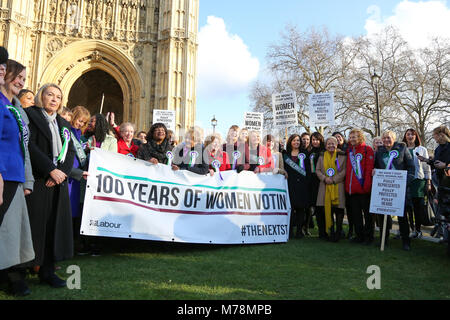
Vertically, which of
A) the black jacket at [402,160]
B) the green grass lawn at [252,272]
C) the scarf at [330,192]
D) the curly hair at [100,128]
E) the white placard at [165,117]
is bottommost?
the green grass lawn at [252,272]

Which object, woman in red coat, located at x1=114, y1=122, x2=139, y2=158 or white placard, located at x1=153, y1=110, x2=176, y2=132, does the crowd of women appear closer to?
woman in red coat, located at x1=114, y1=122, x2=139, y2=158

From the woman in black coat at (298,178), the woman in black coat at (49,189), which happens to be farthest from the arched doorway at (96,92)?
the woman in black coat at (49,189)

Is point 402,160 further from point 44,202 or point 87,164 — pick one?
point 44,202

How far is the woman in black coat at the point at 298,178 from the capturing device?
660cm

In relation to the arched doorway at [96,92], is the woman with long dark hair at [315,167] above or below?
below

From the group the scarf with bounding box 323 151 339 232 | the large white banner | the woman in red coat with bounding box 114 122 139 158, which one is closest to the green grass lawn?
the large white banner

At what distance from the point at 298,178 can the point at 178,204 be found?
271 centimetres

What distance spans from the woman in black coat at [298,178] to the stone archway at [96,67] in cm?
1611

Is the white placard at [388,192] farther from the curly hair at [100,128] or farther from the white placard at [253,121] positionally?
the white placard at [253,121]

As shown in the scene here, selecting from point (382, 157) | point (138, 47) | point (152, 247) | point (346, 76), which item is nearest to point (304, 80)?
point (346, 76)

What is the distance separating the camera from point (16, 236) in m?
2.85

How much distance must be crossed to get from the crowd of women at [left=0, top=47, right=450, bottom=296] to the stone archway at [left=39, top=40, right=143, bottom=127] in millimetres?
16068

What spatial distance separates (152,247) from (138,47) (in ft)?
62.8

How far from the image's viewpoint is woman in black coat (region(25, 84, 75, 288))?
132 inches
